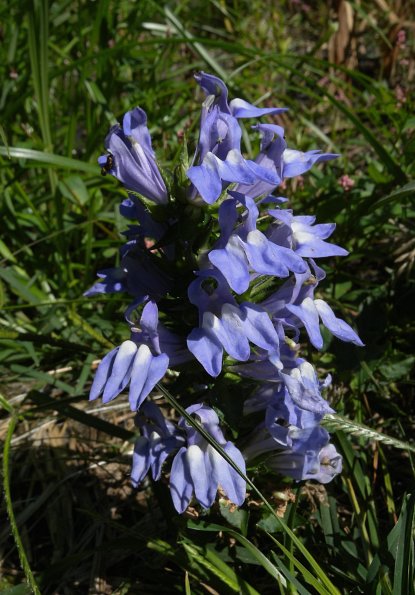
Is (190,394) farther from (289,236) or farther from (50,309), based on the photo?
(50,309)

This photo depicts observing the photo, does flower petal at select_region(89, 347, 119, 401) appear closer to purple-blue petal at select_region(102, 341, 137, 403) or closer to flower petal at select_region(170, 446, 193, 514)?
purple-blue petal at select_region(102, 341, 137, 403)

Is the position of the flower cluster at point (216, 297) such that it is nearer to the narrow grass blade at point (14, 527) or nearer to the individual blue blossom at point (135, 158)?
the individual blue blossom at point (135, 158)

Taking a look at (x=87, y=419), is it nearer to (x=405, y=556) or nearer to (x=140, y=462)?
(x=140, y=462)

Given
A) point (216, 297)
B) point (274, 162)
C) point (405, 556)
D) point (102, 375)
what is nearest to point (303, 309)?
point (216, 297)

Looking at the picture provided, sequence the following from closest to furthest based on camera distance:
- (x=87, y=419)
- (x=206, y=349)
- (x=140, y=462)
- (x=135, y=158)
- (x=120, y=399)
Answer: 1. (x=206, y=349)
2. (x=135, y=158)
3. (x=140, y=462)
4. (x=87, y=419)
5. (x=120, y=399)

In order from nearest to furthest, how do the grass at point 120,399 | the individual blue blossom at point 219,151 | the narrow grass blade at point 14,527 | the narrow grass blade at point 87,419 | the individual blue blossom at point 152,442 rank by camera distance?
1. the individual blue blossom at point 219,151
2. the narrow grass blade at point 14,527
3. the individual blue blossom at point 152,442
4. the grass at point 120,399
5. the narrow grass blade at point 87,419

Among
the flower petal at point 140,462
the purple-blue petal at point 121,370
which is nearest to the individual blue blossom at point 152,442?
the flower petal at point 140,462
